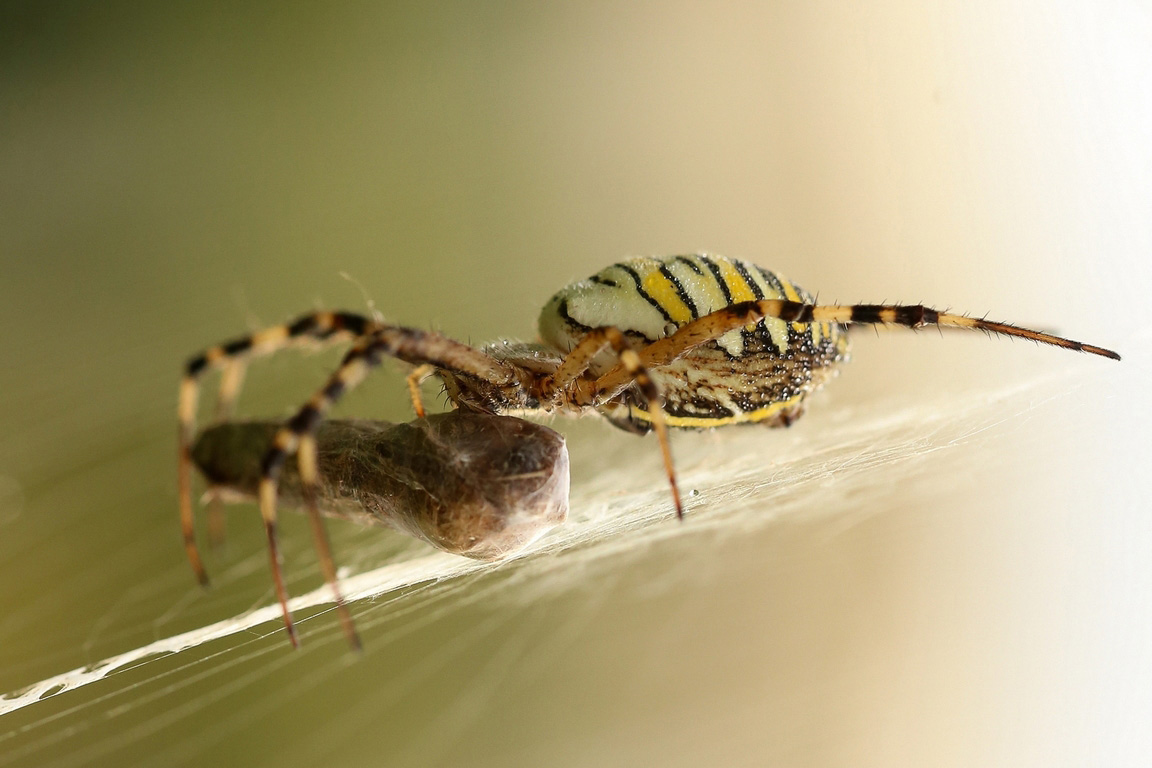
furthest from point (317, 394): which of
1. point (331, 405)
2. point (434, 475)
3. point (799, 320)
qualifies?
point (799, 320)

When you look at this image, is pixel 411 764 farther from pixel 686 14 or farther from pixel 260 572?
pixel 686 14

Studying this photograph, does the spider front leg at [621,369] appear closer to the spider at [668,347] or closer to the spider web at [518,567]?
the spider at [668,347]

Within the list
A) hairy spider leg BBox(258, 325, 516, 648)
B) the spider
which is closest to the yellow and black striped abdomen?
the spider

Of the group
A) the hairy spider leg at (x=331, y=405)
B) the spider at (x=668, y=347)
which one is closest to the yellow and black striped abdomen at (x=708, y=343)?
the spider at (x=668, y=347)

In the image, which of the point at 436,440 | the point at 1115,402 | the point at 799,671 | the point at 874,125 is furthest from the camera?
the point at 874,125

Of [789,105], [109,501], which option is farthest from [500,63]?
[109,501]

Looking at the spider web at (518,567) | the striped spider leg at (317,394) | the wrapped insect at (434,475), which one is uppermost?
the striped spider leg at (317,394)
